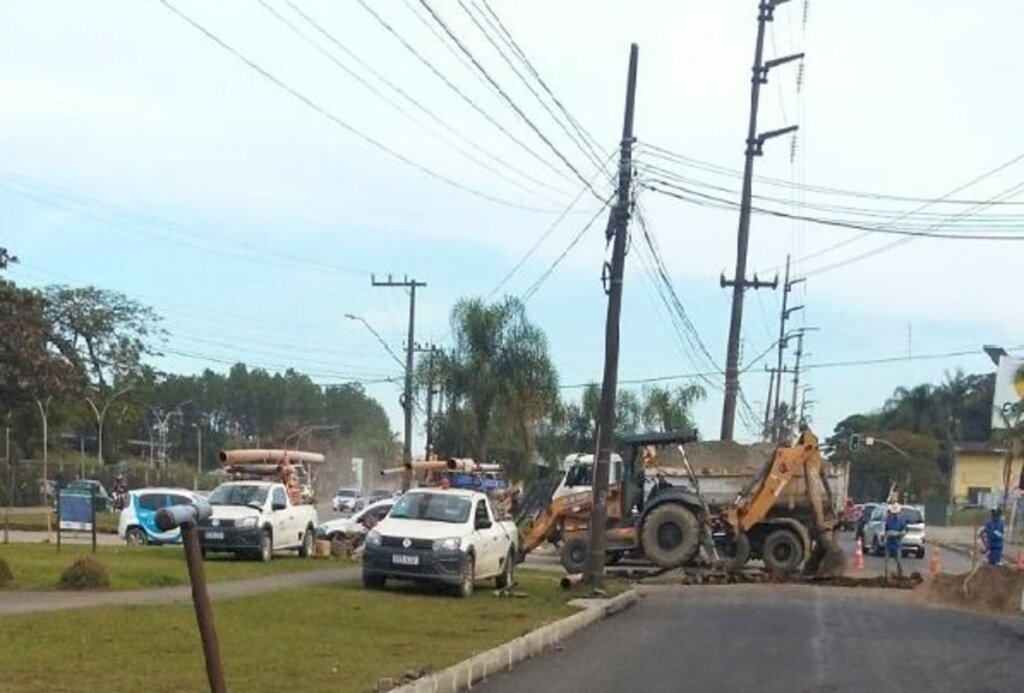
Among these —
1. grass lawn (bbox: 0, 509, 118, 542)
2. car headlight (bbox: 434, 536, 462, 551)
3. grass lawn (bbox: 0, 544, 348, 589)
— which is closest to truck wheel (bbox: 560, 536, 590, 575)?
grass lawn (bbox: 0, 544, 348, 589)

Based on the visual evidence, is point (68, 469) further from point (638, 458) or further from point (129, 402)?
point (638, 458)

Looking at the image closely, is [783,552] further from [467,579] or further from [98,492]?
[98,492]

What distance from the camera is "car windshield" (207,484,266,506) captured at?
27516 millimetres

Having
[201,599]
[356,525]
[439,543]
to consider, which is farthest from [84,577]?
[356,525]

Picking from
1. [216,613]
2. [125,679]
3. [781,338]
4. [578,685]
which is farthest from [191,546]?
[781,338]

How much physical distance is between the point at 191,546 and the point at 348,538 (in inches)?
1074

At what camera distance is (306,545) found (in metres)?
29.9

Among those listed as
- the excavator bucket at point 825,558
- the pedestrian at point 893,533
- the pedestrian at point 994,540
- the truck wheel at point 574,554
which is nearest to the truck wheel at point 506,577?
the truck wheel at point 574,554

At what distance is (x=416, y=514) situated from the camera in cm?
2273

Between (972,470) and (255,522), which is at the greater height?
(972,470)

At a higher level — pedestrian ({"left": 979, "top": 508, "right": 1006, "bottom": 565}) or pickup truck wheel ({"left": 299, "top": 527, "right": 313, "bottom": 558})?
pedestrian ({"left": 979, "top": 508, "right": 1006, "bottom": 565})

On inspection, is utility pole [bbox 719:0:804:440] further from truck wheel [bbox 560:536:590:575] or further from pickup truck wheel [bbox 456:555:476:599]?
pickup truck wheel [bbox 456:555:476:599]

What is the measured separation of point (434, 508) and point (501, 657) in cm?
884

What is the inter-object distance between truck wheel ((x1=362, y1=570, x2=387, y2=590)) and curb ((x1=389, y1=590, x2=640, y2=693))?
3.22 meters
